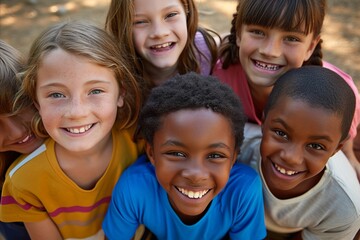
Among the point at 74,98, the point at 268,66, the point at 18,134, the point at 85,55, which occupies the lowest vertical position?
the point at 18,134

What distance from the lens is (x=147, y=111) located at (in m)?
1.54

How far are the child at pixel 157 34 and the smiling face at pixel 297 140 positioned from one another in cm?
62

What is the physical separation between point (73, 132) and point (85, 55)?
31cm

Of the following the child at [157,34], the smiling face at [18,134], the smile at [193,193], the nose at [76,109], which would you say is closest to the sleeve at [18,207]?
the smiling face at [18,134]

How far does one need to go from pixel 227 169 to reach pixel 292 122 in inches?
11.5

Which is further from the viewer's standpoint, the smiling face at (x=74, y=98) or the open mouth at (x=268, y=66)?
the open mouth at (x=268, y=66)

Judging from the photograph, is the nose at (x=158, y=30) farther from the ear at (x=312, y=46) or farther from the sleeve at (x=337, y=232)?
the sleeve at (x=337, y=232)

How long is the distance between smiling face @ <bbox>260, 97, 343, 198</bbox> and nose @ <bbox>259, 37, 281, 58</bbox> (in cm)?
30

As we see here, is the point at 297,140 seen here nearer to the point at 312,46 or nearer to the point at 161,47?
the point at 312,46

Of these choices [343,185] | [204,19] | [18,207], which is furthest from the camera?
[204,19]

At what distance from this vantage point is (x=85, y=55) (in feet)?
5.05

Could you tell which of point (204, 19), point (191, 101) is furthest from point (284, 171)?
point (204, 19)

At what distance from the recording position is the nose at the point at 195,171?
55.1 inches

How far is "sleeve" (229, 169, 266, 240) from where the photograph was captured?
5.15 feet
